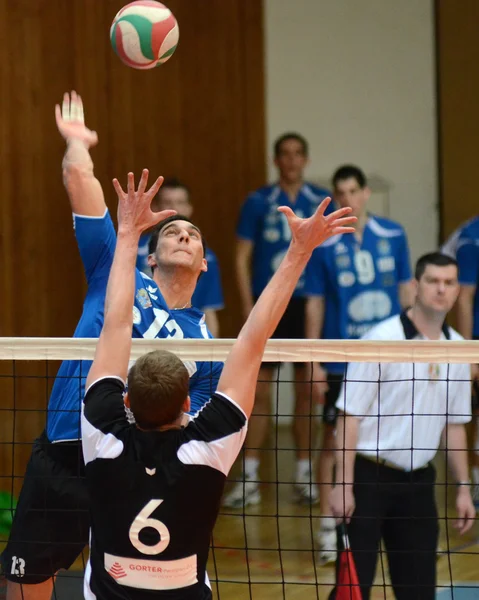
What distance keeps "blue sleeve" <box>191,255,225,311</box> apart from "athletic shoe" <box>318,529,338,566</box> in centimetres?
183

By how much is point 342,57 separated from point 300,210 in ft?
8.34

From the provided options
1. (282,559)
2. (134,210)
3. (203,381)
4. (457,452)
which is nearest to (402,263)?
(282,559)

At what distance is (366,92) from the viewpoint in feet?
33.4

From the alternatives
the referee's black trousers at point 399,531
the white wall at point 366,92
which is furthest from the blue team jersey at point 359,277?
the white wall at point 366,92

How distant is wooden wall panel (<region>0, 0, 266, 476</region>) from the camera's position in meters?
7.79

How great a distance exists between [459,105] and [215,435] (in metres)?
7.66

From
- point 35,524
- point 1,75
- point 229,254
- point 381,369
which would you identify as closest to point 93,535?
point 35,524

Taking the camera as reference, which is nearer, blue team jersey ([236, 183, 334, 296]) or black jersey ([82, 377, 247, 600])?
black jersey ([82, 377, 247, 600])

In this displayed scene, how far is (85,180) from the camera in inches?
168

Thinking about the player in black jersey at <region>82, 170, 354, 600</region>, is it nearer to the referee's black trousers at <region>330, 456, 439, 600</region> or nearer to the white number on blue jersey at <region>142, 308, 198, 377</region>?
the white number on blue jersey at <region>142, 308, 198, 377</region>

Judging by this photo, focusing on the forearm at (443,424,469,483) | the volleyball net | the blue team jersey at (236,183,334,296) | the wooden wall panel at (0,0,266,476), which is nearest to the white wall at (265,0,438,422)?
the wooden wall panel at (0,0,266,476)

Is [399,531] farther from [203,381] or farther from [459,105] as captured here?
[459,105]

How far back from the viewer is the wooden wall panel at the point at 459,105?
1001cm

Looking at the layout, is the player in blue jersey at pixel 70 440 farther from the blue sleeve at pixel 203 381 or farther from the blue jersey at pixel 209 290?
the blue jersey at pixel 209 290
